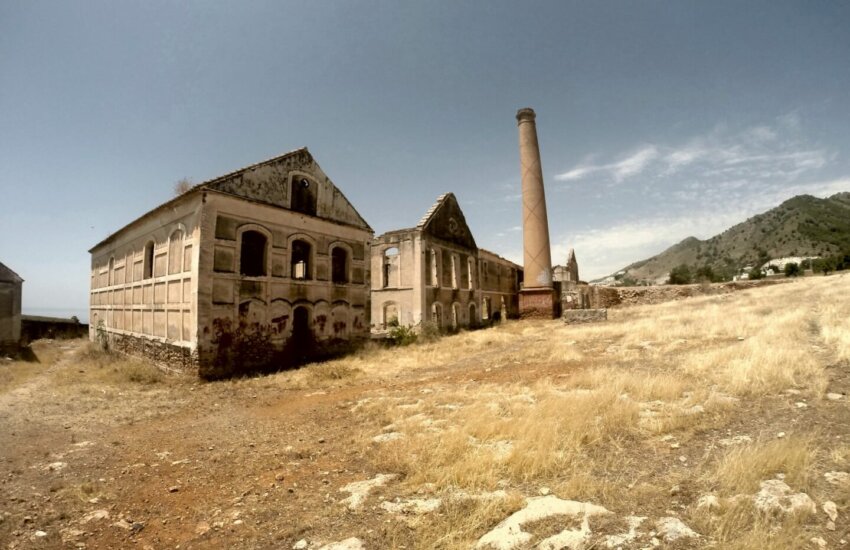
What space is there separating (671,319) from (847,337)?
8613mm

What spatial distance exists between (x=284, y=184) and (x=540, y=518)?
46.9ft

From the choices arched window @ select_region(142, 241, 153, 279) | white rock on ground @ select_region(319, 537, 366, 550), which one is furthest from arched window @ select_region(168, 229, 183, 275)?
white rock on ground @ select_region(319, 537, 366, 550)

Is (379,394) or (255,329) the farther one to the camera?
(255,329)

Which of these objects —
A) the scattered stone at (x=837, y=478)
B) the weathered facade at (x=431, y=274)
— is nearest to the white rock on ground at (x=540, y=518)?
the scattered stone at (x=837, y=478)

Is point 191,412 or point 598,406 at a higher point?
point 598,406

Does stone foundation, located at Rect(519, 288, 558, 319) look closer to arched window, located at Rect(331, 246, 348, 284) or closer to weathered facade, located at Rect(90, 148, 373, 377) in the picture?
weathered facade, located at Rect(90, 148, 373, 377)

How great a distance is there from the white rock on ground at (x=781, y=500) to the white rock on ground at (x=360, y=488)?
362cm

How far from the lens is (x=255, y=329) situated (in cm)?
1360

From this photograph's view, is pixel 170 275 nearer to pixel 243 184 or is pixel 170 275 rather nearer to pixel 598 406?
A: pixel 243 184

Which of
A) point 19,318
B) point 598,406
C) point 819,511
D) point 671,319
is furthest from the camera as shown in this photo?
point 19,318

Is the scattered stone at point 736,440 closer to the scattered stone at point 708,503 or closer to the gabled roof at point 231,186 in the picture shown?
the scattered stone at point 708,503

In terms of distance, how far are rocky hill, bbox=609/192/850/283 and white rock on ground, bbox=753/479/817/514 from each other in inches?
4145

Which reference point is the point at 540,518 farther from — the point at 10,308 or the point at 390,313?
the point at 10,308

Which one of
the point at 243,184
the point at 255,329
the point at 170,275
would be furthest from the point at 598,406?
the point at 170,275
